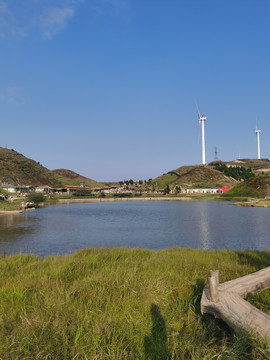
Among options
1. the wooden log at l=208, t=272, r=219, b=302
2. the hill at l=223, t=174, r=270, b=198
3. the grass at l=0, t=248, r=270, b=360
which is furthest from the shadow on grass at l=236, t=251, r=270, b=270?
the hill at l=223, t=174, r=270, b=198

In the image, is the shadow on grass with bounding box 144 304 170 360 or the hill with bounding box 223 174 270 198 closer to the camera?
the shadow on grass with bounding box 144 304 170 360

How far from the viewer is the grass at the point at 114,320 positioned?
199 inches

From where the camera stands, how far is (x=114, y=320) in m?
6.08

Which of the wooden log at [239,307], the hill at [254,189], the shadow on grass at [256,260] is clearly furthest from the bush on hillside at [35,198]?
the wooden log at [239,307]

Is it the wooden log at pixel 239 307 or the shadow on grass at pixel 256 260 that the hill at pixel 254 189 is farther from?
the wooden log at pixel 239 307

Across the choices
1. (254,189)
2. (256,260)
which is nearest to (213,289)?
(256,260)

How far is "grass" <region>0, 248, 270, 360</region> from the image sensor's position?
5043 millimetres

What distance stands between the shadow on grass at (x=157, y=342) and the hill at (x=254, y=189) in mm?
125894

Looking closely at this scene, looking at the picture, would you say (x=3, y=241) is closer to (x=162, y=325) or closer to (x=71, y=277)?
(x=71, y=277)

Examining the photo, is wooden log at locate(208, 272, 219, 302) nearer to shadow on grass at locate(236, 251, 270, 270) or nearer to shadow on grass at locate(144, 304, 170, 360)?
shadow on grass at locate(144, 304, 170, 360)

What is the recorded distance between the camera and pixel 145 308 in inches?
269

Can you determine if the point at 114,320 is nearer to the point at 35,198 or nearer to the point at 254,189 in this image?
the point at 35,198

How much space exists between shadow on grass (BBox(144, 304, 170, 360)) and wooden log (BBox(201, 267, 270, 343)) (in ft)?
3.63

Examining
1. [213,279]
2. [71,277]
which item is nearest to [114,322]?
[213,279]
